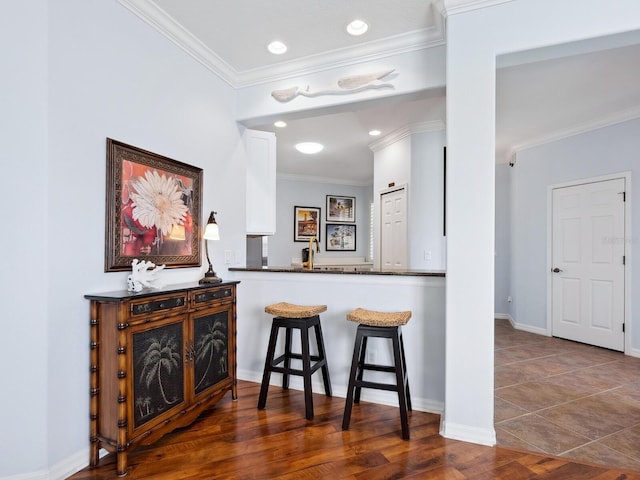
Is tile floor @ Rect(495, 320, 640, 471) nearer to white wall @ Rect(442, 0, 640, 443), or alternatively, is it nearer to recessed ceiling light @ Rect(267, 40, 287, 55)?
white wall @ Rect(442, 0, 640, 443)

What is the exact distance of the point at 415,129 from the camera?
14.3ft

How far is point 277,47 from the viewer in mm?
2713

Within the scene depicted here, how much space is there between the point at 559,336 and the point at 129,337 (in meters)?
5.28

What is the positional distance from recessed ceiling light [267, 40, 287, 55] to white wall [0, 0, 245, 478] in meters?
0.95

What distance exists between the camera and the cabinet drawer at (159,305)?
6.07ft

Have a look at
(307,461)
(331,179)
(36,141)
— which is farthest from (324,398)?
(331,179)

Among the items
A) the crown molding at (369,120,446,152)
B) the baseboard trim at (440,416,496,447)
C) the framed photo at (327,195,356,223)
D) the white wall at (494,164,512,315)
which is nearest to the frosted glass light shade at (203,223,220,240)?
the baseboard trim at (440,416,496,447)

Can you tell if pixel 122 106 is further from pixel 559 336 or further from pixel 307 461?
pixel 559 336

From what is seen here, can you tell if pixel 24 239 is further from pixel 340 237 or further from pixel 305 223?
pixel 340 237

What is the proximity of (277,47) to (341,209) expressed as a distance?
17.0 feet

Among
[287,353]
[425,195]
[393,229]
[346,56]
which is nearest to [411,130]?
[425,195]

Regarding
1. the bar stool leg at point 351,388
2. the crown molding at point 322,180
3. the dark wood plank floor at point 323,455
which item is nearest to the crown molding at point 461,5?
the bar stool leg at point 351,388

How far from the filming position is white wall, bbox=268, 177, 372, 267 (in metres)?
7.18

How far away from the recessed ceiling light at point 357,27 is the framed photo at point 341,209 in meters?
5.18
